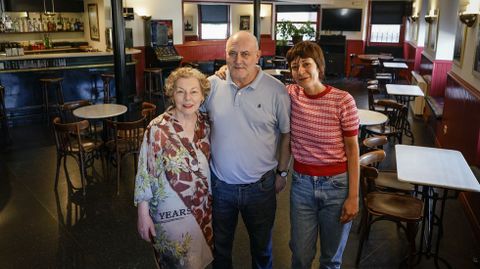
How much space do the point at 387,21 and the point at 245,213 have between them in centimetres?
1328

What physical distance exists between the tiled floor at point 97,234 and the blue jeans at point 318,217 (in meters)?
0.96

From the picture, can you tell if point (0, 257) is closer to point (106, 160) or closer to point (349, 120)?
point (106, 160)

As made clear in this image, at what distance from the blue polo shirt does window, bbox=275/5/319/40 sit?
13.2m

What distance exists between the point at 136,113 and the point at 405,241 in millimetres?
6062

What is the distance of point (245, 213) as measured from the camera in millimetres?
2348

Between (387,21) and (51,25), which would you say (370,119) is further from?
(387,21)

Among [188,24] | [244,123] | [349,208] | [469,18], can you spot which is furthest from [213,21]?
[349,208]

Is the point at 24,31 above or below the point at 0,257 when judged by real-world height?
above

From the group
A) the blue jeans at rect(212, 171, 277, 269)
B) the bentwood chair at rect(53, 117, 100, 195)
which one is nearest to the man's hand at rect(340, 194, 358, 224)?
the blue jeans at rect(212, 171, 277, 269)

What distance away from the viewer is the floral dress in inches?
80.0

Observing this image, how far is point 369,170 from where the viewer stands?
296 cm

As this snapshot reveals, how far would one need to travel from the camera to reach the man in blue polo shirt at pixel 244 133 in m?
2.19

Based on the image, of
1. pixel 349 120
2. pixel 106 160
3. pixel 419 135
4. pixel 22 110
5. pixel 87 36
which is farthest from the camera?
pixel 87 36

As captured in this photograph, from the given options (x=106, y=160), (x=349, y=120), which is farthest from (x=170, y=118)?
(x=106, y=160)
